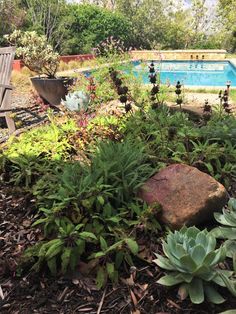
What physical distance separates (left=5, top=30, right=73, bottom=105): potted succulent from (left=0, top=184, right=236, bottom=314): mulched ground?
5.15 meters

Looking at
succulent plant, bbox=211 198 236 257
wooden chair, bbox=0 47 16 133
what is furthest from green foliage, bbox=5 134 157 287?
wooden chair, bbox=0 47 16 133

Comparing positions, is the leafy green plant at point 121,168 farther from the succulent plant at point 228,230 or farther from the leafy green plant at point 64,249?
the succulent plant at point 228,230

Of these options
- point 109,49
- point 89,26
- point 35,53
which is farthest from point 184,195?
point 89,26

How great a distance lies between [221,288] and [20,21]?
14518 mm

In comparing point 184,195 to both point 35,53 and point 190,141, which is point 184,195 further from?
point 35,53

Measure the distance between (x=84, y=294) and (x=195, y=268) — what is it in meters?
0.61

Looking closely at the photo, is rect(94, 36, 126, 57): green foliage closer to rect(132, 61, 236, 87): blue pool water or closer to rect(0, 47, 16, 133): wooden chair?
rect(0, 47, 16, 133): wooden chair

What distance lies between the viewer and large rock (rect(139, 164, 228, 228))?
2.16 meters

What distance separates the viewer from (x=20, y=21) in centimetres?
1412

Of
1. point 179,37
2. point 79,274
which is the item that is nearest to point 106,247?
point 79,274

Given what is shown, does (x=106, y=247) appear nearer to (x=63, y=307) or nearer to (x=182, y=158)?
(x=63, y=307)

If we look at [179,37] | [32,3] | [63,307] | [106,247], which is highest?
[32,3]

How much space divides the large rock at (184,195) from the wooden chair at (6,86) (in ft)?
11.0

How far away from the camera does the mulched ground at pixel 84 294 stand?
67.8 inches
